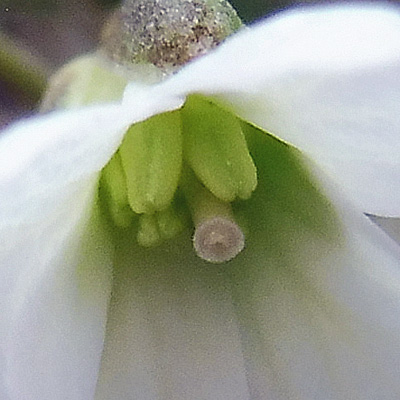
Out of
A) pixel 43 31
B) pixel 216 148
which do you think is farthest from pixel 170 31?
pixel 43 31

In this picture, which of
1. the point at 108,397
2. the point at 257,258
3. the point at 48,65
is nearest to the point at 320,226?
the point at 257,258

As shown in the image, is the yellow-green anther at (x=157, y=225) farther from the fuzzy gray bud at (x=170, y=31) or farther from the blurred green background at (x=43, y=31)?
the blurred green background at (x=43, y=31)

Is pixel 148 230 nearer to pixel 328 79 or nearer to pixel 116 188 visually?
pixel 116 188

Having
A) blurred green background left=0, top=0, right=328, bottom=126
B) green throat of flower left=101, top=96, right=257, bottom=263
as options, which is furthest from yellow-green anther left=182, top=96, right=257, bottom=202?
blurred green background left=0, top=0, right=328, bottom=126

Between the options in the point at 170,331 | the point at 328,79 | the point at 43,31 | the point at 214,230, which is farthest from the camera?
the point at 43,31

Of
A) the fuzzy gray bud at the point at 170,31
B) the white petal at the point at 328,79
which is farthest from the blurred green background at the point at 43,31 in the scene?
the white petal at the point at 328,79

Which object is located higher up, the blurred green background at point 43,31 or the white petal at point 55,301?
the blurred green background at point 43,31

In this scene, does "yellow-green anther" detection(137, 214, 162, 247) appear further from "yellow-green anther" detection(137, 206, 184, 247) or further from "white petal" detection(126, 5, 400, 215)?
"white petal" detection(126, 5, 400, 215)
